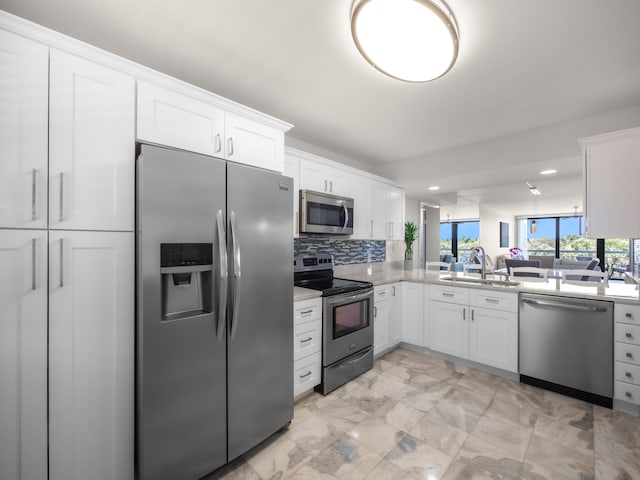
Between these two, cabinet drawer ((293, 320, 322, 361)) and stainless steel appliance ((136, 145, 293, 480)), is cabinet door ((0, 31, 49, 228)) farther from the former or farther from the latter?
cabinet drawer ((293, 320, 322, 361))

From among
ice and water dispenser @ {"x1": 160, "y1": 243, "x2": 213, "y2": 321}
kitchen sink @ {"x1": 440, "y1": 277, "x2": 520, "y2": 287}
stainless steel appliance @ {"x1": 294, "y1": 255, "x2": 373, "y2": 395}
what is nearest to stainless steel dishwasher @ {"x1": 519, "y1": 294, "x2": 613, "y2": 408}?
kitchen sink @ {"x1": 440, "y1": 277, "x2": 520, "y2": 287}

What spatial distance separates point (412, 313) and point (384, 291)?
0.52 meters

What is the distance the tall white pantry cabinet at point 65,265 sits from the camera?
1.17m

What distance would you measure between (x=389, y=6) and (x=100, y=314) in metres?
1.94

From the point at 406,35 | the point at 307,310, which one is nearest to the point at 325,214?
the point at 307,310

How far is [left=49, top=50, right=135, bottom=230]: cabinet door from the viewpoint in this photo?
1.27 meters

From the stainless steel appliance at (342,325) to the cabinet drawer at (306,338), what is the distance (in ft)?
0.19

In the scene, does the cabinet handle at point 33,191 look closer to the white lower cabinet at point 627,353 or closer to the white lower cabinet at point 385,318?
the white lower cabinet at point 385,318

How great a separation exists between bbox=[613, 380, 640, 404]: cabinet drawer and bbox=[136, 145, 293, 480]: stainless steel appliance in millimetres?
2558

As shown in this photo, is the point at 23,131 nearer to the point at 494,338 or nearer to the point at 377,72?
the point at 377,72

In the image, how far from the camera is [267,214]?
1.84 m

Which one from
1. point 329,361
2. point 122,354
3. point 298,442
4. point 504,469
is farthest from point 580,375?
point 122,354

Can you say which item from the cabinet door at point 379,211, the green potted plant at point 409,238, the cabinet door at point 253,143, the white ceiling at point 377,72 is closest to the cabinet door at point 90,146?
the white ceiling at point 377,72

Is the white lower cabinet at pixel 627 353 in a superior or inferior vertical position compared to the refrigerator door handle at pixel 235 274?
inferior
